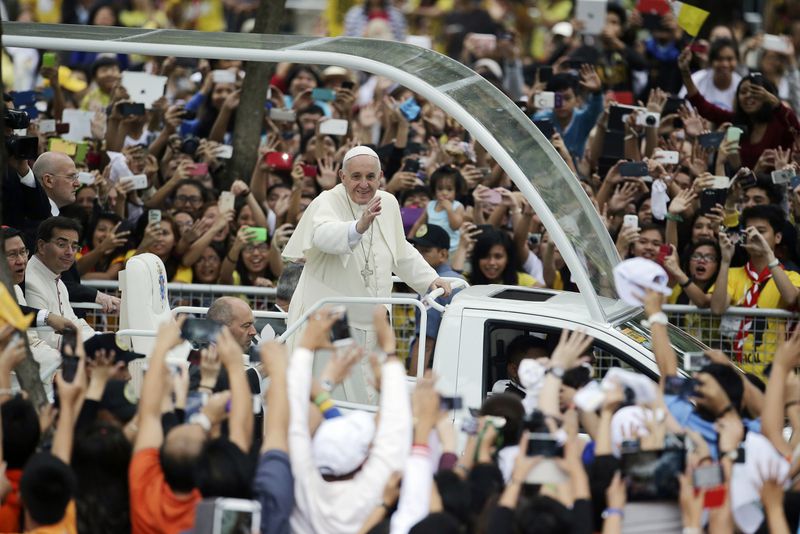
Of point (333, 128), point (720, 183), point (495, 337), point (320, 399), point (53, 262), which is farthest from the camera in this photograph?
point (333, 128)

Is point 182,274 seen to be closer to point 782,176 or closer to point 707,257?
point 707,257

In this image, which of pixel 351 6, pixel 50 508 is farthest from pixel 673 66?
pixel 50 508

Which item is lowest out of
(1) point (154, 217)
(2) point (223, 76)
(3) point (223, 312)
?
(3) point (223, 312)

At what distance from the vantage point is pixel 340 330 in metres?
6.34

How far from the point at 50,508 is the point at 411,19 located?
17.2m

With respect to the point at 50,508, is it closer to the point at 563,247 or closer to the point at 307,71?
the point at 563,247

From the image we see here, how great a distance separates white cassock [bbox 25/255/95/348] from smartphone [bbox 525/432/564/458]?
11.7ft

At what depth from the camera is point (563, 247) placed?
791 centimetres

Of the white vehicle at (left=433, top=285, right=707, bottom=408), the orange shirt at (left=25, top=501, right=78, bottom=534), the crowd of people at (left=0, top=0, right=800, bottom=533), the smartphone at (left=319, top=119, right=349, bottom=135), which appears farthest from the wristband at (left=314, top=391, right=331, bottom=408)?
the smartphone at (left=319, top=119, right=349, bottom=135)

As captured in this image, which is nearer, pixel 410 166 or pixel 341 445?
pixel 341 445

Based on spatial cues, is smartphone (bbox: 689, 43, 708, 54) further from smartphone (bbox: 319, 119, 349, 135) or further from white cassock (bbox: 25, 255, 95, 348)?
white cassock (bbox: 25, 255, 95, 348)

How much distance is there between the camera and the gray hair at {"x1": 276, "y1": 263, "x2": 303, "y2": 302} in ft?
30.6

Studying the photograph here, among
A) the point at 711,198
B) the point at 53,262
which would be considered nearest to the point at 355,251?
the point at 53,262

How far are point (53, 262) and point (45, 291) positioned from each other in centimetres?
20
